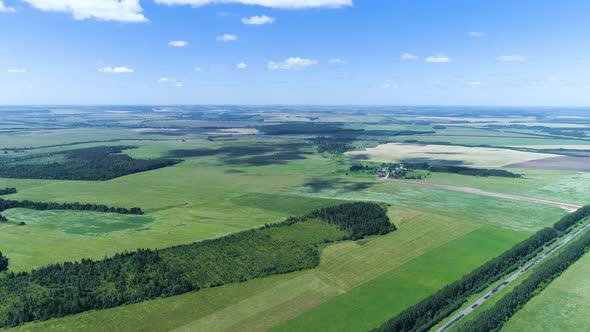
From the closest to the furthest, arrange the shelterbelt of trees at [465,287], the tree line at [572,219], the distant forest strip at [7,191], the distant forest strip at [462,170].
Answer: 1. the shelterbelt of trees at [465,287]
2. the tree line at [572,219]
3. the distant forest strip at [7,191]
4. the distant forest strip at [462,170]

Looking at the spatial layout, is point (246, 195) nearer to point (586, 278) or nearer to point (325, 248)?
point (325, 248)

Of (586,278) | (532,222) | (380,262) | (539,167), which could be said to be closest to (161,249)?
(380,262)

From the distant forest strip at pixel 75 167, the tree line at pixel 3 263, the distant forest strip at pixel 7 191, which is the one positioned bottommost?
the tree line at pixel 3 263

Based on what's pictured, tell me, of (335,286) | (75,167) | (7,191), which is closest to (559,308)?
(335,286)

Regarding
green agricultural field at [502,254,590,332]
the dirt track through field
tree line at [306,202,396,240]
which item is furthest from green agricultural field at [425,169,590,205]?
green agricultural field at [502,254,590,332]

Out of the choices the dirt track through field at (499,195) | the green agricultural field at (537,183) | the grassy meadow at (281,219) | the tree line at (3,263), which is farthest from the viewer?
the green agricultural field at (537,183)

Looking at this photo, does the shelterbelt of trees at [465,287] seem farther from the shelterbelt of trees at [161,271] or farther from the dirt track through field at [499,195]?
the dirt track through field at [499,195]

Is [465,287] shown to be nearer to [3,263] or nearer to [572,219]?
[572,219]

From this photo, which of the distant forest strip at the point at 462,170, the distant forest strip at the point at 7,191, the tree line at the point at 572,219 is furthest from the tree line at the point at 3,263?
the distant forest strip at the point at 462,170
